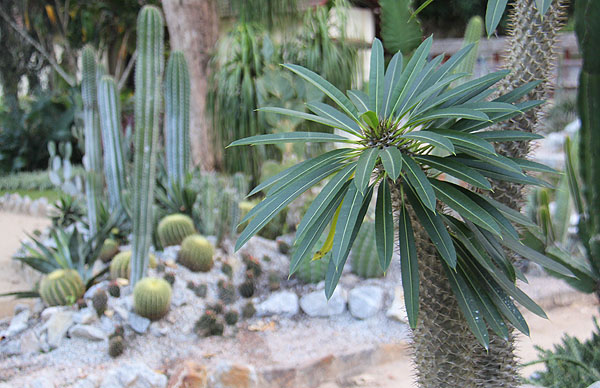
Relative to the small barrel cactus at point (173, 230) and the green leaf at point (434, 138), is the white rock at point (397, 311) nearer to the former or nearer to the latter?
the small barrel cactus at point (173, 230)

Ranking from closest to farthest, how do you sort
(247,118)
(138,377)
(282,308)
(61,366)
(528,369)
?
(138,377) → (61,366) → (528,369) → (282,308) → (247,118)

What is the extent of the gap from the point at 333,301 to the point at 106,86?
2708 millimetres

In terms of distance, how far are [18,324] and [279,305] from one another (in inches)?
70.9

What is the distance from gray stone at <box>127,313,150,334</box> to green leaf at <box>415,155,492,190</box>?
8.28 feet

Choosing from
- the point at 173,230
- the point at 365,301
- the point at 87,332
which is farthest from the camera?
the point at 173,230

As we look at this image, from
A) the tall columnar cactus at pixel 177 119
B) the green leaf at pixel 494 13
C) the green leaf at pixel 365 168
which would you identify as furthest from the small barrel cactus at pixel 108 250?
the green leaf at pixel 494 13

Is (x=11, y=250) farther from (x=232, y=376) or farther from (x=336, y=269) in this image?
(x=336, y=269)

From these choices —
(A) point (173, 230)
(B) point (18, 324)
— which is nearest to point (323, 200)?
(B) point (18, 324)

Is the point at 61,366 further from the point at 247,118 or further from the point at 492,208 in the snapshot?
the point at 247,118

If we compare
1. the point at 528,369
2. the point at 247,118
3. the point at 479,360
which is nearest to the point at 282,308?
the point at 528,369

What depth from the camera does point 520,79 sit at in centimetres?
186

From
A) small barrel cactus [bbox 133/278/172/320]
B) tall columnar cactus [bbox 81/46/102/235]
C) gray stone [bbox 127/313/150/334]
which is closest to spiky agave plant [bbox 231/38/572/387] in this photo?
small barrel cactus [bbox 133/278/172/320]

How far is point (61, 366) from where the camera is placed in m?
3.13

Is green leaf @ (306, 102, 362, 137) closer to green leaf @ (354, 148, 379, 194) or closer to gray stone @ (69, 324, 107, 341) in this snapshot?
green leaf @ (354, 148, 379, 194)
